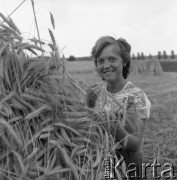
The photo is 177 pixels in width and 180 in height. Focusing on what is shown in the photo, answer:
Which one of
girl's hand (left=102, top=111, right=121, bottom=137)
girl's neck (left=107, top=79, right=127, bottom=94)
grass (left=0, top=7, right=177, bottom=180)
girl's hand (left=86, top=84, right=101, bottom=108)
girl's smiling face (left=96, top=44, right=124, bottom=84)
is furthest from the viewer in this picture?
girl's neck (left=107, top=79, right=127, bottom=94)

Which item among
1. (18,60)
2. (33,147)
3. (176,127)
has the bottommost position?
(176,127)

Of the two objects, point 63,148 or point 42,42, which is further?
point 42,42

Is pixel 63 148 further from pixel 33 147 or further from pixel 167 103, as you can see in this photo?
pixel 167 103

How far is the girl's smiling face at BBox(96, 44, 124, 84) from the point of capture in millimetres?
2682

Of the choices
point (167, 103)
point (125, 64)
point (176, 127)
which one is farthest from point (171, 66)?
point (125, 64)

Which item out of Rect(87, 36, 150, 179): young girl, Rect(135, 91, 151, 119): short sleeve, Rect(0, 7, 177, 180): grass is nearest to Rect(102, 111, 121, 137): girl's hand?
Rect(0, 7, 177, 180): grass

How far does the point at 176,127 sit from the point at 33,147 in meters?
4.96

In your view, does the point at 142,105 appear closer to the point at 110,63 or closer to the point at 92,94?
the point at 110,63

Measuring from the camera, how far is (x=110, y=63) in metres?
2.68

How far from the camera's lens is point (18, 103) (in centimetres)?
158

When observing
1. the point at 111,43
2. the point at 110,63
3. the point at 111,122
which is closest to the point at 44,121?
the point at 111,122

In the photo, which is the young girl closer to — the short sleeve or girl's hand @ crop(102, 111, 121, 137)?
the short sleeve

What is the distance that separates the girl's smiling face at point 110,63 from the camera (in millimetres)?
2682

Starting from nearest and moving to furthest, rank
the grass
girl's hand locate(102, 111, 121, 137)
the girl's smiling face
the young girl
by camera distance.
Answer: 1. the grass
2. girl's hand locate(102, 111, 121, 137)
3. the young girl
4. the girl's smiling face
